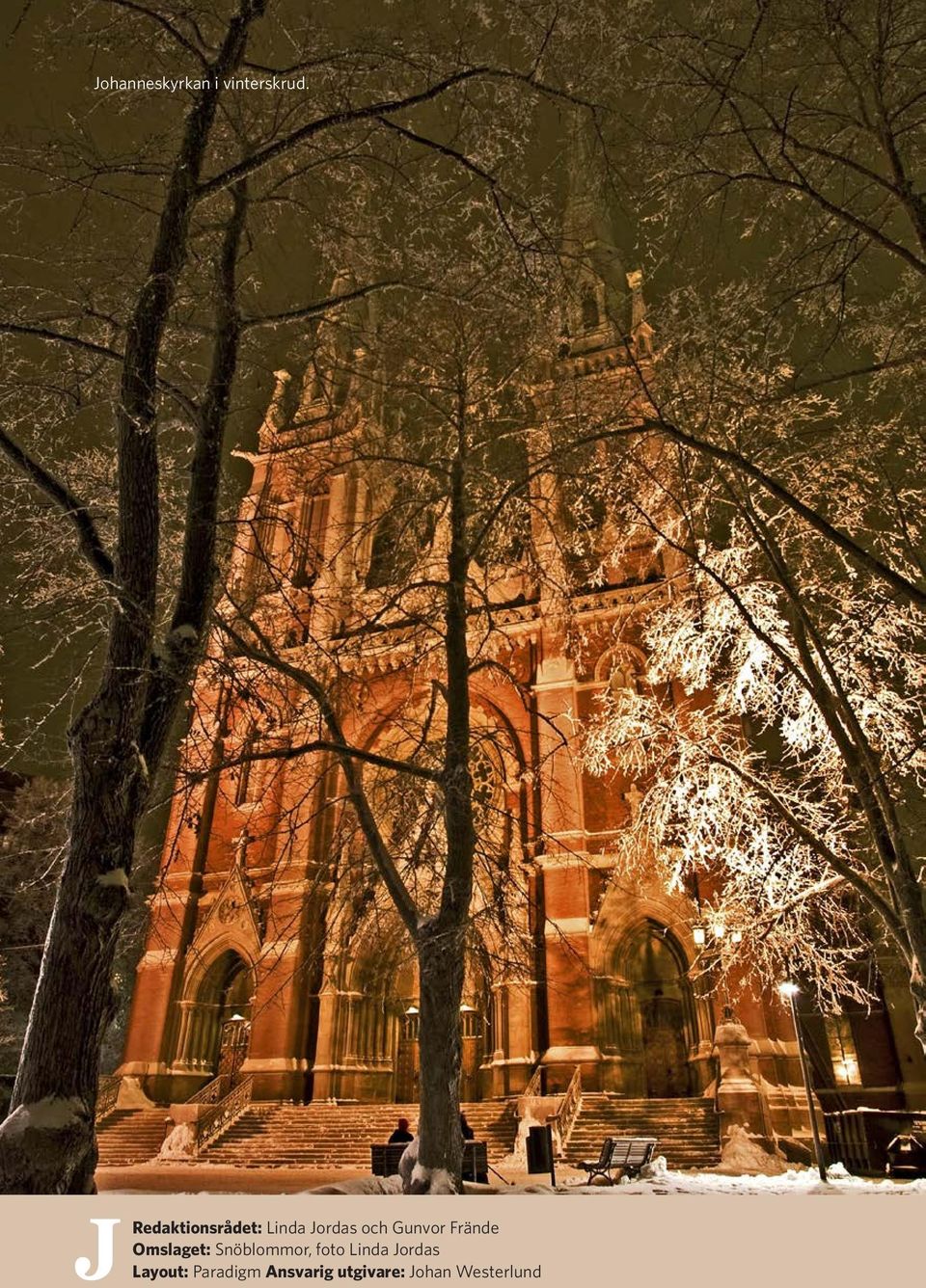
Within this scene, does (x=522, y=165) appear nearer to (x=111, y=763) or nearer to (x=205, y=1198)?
(x=111, y=763)

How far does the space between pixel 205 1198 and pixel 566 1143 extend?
509 inches

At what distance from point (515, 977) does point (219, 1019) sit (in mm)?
10080

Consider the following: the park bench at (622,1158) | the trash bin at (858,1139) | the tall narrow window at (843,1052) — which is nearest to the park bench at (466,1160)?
the park bench at (622,1158)

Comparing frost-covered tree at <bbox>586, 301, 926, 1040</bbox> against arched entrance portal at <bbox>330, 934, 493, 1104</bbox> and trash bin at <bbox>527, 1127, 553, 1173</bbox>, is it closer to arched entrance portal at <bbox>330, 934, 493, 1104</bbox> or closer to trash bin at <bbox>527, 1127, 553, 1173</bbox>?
trash bin at <bbox>527, 1127, 553, 1173</bbox>

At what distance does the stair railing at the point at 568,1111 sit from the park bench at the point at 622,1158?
3123 mm

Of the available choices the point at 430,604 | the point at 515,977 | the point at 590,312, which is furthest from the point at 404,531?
the point at 590,312

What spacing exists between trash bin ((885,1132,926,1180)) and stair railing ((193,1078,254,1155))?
1302 cm

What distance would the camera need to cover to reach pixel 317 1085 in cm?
1952

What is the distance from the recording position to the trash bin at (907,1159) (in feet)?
40.2

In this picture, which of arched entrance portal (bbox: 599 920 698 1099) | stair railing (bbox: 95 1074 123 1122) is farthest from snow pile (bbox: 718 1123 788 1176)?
stair railing (bbox: 95 1074 123 1122)

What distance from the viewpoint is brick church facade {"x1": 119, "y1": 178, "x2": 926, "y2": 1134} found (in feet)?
57.2

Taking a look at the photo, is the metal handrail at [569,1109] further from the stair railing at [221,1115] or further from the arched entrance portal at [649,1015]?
the stair railing at [221,1115]

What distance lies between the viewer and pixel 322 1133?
695 inches

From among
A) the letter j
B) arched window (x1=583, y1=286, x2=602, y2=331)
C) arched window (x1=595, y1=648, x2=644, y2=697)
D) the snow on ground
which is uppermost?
arched window (x1=583, y1=286, x2=602, y2=331)
